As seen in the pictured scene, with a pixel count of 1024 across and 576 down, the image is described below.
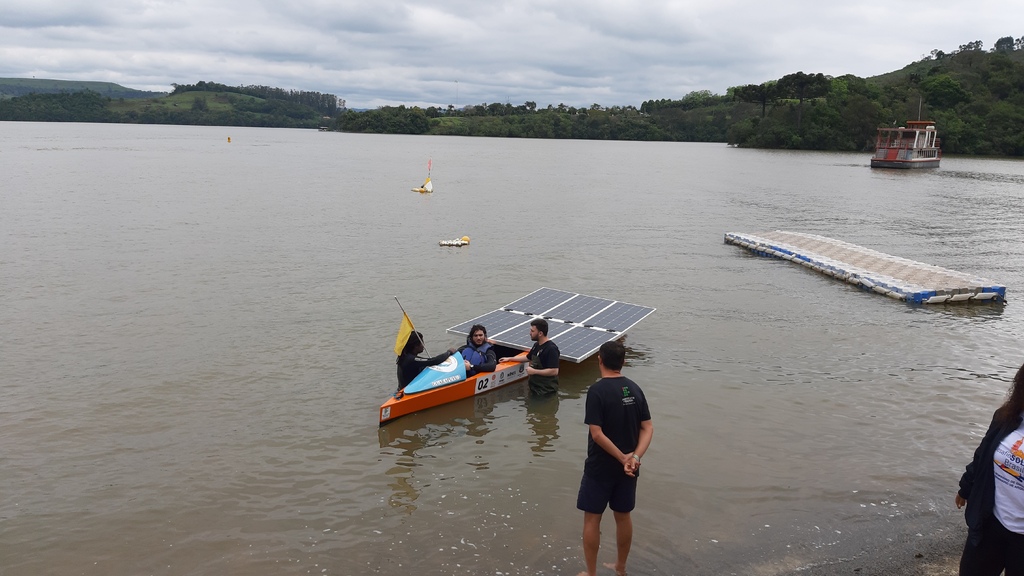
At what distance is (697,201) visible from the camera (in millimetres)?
54875

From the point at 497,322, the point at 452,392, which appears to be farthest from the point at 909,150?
the point at 452,392

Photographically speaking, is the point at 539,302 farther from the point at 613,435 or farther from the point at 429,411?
the point at 613,435

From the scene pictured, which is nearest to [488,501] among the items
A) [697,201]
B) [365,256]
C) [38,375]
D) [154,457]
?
[154,457]

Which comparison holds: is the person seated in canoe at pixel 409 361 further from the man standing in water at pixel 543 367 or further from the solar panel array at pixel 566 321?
the solar panel array at pixel 566 321

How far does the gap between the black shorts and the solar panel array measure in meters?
7.80

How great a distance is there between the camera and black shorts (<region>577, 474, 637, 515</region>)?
7.19 meters

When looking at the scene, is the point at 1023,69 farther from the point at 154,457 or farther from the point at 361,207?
the point at 154,457

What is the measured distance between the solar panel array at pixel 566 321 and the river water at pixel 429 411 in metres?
0.70

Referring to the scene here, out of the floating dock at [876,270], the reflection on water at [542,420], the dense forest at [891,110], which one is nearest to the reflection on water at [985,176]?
the dense forest at [891,110]

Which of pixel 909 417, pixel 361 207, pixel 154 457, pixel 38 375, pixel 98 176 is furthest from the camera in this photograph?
pixel 98 176

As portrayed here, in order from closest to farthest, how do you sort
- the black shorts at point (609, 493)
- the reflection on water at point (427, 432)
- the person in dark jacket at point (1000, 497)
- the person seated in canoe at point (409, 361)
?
the person in dark jacket at point (1000, 497) → the black shorts at point (609, 493) → the reflection on water at point (427, 432) → the person seated in canoe at point (409, 361)

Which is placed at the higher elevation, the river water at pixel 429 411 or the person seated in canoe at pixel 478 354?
the person seated in canoe at pixel 478 354

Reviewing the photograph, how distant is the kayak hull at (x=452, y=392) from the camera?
13.0 m

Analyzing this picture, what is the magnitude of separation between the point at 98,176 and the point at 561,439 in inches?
2369
